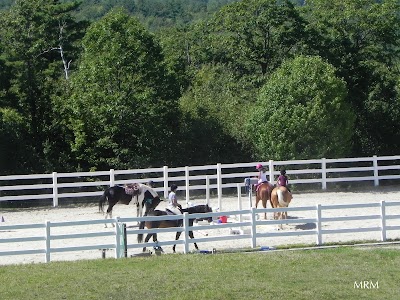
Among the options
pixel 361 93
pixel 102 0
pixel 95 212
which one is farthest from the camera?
pixel 102 0

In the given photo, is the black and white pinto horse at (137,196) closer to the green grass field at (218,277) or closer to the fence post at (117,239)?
the fence post at (117,239)

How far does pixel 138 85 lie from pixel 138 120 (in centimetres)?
151

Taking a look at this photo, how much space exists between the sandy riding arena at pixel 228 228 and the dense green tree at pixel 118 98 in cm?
419

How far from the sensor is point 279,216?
23.0 metres

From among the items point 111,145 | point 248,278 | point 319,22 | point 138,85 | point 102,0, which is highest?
point 102,0

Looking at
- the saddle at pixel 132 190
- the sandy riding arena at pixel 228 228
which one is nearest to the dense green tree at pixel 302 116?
the sandy riding arena at pixel 228 228

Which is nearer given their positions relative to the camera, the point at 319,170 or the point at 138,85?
the point at 319,170

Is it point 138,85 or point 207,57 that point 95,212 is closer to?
point 138,85

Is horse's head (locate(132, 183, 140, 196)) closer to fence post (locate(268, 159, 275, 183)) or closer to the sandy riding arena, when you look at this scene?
the sandy riding arena

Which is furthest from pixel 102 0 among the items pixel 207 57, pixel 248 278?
pixel 248 278

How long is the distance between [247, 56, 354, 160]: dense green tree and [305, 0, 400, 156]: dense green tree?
513 cm

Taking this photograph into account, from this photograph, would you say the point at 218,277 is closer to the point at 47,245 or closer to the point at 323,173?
the point at 47,245

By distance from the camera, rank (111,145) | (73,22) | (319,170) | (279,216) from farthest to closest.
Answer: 1. (73,22)
2. (111,145)
3. (319,170)
4. (279,216)

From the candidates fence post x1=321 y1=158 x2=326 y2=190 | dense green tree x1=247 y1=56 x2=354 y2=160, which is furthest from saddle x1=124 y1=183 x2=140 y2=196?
dense green tree x1=247 y1=56 x2=354 y2=160
